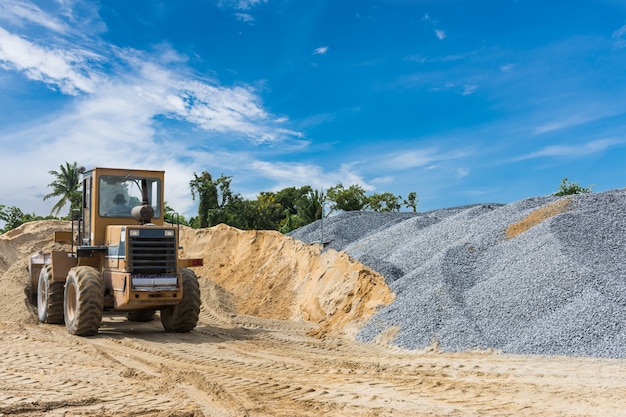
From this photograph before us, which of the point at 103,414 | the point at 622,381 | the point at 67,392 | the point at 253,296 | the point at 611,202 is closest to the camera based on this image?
the point at 103,414

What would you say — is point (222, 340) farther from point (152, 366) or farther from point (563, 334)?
point (563, 334)

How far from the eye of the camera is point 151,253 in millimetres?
11203

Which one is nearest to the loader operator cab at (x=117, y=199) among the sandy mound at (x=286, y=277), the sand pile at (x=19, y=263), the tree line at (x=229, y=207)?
the sand pile at (x=19, y=263)

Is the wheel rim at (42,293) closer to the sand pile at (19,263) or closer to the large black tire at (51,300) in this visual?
the large black tire at (51,300)

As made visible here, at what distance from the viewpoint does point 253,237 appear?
70.2ft

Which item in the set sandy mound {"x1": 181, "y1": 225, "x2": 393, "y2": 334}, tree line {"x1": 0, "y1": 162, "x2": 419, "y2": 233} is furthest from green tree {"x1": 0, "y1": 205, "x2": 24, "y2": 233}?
sandy mound {"x1": 181, "y1": 225, "x2": 393, "y2": 334}

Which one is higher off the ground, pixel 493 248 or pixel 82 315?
pixel 493 248

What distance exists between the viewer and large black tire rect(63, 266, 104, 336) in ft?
36.0

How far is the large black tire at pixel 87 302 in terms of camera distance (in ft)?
36.0

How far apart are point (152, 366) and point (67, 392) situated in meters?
1.87

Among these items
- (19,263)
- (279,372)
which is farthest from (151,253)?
(19,263)

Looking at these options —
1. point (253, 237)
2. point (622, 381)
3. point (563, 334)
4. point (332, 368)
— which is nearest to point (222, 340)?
point (332, 368)

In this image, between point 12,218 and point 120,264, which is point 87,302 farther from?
point 12,218

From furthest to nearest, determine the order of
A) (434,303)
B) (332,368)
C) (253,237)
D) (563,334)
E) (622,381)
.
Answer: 1. (253,237)
2. (434,303)
3. (563,334)
4. (332,368)
5. (622,381)
